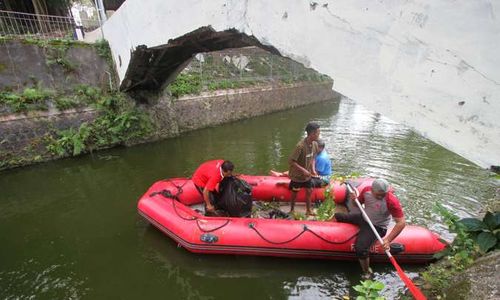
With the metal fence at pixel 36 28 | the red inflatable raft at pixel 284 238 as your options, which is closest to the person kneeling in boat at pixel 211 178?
the red inflatable raft at pixel 284 238

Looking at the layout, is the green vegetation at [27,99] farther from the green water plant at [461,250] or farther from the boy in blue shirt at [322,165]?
the green water plant at [461,250]

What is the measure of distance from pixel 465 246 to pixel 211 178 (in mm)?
3282

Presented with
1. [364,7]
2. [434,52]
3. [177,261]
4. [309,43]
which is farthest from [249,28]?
[177,261]

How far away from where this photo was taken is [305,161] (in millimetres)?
5043

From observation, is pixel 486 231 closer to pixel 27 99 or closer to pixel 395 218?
pixel 395 218

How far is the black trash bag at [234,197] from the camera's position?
5066 mm

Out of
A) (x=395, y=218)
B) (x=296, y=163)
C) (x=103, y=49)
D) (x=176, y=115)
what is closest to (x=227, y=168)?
(x=296, y=163)

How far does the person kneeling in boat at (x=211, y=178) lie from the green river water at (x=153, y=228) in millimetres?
841

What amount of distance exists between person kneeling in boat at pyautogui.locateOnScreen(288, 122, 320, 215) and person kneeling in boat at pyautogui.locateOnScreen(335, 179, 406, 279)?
0.96m

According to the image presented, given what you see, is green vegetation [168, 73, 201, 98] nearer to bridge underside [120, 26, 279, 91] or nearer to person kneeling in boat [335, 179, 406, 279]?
bridge underside [120, 26, 279, 91]

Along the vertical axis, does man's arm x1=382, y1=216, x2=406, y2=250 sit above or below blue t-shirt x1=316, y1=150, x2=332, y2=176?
below

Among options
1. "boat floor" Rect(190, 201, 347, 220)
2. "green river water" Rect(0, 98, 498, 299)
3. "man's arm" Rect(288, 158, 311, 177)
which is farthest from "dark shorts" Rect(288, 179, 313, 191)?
"green river water" Rect(0, 98, 498, 299)

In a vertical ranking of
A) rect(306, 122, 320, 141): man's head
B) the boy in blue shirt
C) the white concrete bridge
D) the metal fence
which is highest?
the metal fence

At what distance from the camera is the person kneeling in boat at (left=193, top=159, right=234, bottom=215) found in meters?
4.86
